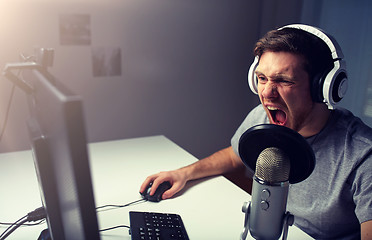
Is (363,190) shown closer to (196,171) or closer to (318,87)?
(318,87)

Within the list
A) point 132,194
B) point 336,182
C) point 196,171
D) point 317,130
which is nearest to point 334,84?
point 317,130

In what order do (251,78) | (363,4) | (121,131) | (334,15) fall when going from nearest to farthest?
(251,78) → (363,4) → (334,15) → (121,131)

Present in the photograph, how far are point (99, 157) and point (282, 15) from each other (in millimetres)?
1735

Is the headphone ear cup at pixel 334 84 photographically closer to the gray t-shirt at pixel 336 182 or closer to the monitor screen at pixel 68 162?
the gray t-shirt at pixel 336 182

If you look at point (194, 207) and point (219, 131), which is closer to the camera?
point (194, 207)

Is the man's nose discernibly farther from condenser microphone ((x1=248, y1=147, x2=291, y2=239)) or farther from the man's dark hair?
condenser microphone ((x1=248, y1=147, x2=291, y2=239))

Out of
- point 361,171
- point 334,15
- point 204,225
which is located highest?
point 334,15

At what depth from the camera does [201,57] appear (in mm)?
2543

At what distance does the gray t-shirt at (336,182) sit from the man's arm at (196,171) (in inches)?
12.1

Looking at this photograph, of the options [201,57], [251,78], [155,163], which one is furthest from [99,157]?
[201,57]

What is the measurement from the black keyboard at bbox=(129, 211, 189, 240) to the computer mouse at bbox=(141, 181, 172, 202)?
4.8 inches

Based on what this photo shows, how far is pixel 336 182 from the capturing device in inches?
38.0

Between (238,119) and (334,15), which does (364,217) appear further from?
(238,119)

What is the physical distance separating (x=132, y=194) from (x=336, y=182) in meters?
0.62
